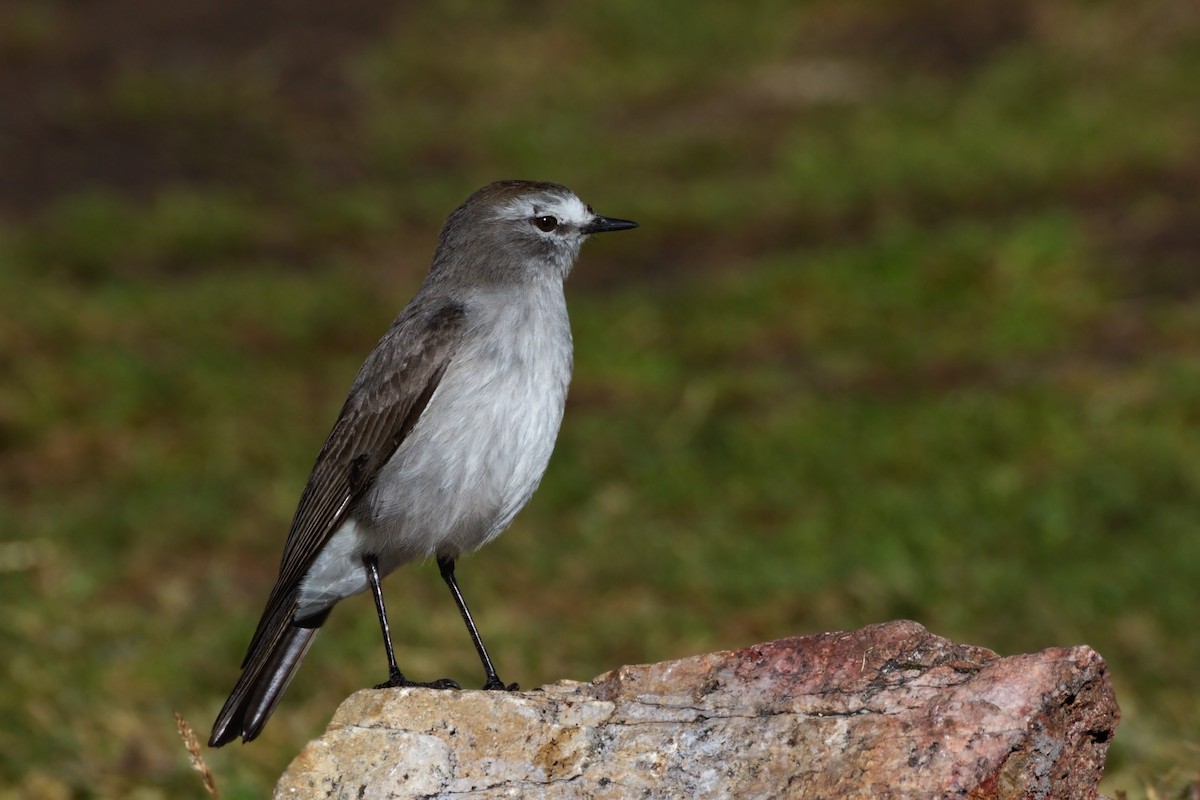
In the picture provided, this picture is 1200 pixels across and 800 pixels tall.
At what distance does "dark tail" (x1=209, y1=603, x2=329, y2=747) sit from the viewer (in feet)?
A: 14.9

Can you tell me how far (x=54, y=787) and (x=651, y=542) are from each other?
351cm

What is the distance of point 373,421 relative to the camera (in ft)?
15.7

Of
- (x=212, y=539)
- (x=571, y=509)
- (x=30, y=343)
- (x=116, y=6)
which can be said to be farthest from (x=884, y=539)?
(x=116, y=6)

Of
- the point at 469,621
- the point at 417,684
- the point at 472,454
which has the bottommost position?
the point at 417,684

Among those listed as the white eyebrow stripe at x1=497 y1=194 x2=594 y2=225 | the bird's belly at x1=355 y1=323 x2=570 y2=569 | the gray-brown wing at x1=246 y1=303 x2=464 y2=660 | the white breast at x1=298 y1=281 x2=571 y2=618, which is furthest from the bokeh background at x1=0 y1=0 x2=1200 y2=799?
the white eyebrow stripe at x1=497 y1=194 x2=594 y2=225

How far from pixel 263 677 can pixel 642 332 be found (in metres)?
6.47

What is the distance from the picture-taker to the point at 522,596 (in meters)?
7.64

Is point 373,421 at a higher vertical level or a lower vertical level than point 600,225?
lower

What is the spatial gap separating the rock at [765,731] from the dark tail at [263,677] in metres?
0.87

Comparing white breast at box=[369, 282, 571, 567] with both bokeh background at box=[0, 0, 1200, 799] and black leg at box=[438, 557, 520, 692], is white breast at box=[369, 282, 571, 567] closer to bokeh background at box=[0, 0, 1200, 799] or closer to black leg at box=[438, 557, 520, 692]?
black leg at box=[438, 557, 520, 692]

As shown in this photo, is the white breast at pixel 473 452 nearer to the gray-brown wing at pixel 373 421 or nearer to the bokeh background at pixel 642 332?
the gray-brown wing at pixel 373 421

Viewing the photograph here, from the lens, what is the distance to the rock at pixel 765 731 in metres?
3.31

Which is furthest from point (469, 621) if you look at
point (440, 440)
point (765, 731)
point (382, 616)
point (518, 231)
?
point (765, 731)

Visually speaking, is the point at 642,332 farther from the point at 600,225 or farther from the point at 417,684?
the point at 417,684
